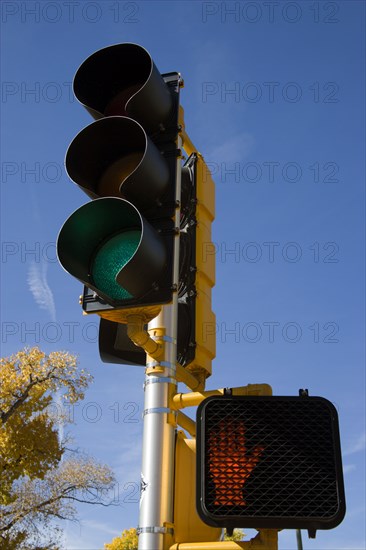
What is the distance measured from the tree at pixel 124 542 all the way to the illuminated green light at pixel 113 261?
46.9m

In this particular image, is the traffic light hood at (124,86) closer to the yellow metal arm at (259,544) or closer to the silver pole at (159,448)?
the silver pole at (159,448)

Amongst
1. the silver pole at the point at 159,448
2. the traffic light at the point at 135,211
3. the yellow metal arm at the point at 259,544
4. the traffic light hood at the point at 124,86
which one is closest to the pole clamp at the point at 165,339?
the silver pole at the point at 159,448

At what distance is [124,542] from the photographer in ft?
152

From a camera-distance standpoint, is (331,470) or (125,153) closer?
(331,470)

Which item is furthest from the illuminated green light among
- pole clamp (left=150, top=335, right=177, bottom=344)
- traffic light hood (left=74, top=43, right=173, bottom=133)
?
traffic light hood (left=74, top=43, right=173, bottom=133)

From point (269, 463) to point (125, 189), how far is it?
4.58 feet

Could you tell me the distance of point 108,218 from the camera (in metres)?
2.74

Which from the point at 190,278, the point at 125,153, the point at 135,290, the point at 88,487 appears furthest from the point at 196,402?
the point at 88,487

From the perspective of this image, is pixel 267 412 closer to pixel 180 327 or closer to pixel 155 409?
pixel 155 409

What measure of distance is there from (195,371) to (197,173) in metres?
1.16

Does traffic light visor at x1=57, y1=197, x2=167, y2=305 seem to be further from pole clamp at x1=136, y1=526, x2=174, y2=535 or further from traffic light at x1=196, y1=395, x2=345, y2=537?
pole clamp at x1=136, y1=526, x2=174, y2=535

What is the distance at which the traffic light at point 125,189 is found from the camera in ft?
8.70

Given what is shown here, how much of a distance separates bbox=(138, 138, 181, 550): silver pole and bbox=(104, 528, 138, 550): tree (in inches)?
1837

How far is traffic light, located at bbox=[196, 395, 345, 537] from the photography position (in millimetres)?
1859
